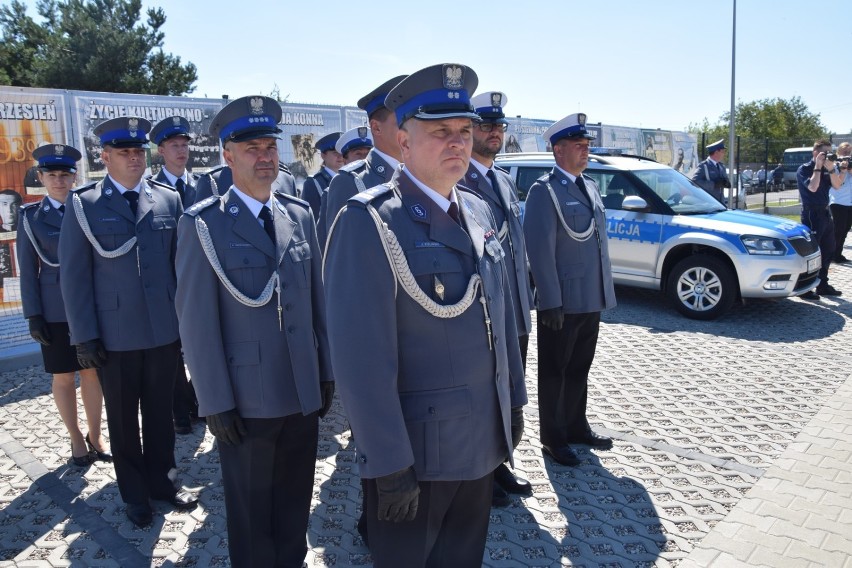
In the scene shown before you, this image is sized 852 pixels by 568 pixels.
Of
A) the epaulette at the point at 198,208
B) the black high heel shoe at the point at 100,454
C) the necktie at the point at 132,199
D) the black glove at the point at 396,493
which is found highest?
the necktie at the point at 132,199

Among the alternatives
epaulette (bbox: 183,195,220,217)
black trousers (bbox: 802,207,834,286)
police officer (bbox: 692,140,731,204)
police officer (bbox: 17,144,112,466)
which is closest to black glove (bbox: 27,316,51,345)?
police officer (bbox: 17,144,112,466)

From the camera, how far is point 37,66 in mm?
28172

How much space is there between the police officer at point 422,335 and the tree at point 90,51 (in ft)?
98.9

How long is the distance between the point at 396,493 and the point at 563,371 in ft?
8.97

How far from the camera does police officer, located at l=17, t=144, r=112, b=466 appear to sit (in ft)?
14.9

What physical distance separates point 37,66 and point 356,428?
3286 centimetres

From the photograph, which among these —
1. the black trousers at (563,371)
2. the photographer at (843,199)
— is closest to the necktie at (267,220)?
the black trousers at (563,371)

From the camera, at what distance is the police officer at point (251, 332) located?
274 centimetres

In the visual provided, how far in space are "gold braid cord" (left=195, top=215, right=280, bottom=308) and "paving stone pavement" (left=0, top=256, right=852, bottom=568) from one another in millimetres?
1500

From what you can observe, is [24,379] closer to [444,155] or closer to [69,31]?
[444,155]

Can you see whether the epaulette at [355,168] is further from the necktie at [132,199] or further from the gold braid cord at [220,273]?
the necktie at [132,199]

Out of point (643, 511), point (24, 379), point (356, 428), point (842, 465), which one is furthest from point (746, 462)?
point (24, 379)

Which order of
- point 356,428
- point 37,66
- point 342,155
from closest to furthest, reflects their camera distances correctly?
point 356,428 < point 342,155 < point 37,66

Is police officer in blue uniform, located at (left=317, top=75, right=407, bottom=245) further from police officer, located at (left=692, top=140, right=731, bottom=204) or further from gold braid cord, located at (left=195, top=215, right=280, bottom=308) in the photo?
police officer, located at (left=692, top=140, right=731, bottom=204)
